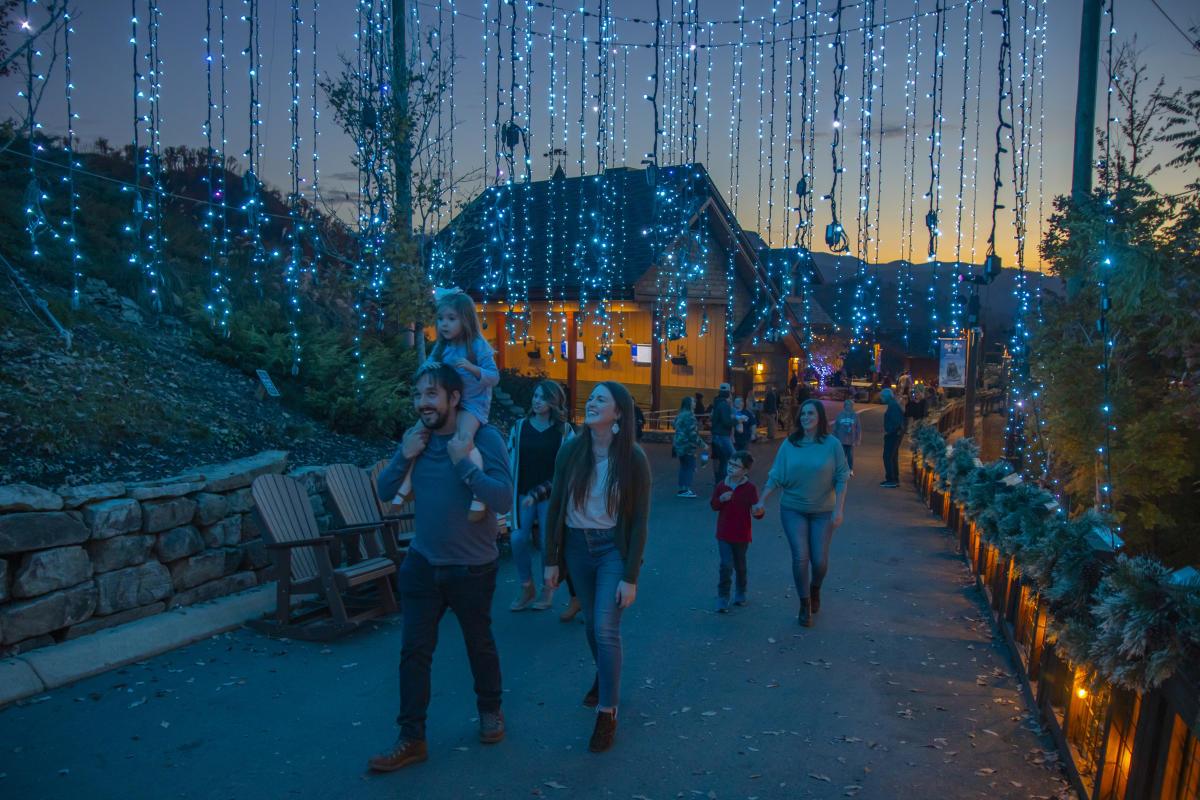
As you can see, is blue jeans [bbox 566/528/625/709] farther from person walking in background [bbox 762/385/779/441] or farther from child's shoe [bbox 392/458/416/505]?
person walking in background [bbox 762/385/779/441]

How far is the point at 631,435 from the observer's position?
4.56 metres

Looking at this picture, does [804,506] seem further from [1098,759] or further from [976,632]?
[1098,759]

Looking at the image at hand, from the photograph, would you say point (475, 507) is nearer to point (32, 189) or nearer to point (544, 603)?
point (544, 603)

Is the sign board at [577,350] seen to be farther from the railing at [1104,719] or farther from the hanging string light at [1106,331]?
the railing at [1104,719]

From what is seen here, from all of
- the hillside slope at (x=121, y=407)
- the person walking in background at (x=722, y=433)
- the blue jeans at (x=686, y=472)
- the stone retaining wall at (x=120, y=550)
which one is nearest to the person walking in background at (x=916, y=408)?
the person walking in background at (x=722, y=433)

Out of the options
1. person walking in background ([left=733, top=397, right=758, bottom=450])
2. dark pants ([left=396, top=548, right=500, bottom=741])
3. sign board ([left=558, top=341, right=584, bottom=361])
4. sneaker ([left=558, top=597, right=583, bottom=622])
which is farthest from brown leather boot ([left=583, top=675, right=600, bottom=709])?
sign board ([left=558, top=341, right=584, bottom=361])

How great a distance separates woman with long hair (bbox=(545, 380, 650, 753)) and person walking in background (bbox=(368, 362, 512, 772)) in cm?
45

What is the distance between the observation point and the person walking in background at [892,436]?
1550 cm

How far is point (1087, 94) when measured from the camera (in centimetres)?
987

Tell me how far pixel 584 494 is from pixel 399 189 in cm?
805

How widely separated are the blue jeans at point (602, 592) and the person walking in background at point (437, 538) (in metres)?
0.49

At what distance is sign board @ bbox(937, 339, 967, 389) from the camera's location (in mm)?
21797

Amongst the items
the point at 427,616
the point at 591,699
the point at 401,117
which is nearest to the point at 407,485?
the point at 427,616

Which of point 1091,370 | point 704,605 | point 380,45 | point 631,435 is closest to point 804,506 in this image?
point 704,605
